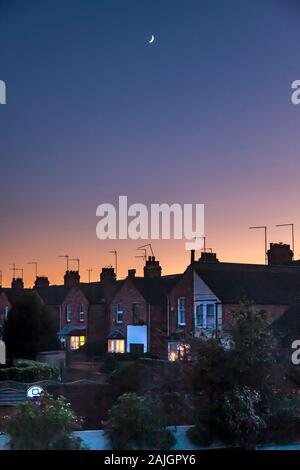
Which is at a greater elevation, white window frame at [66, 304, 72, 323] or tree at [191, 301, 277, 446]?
white window frame at [66, 304, 72, 323]

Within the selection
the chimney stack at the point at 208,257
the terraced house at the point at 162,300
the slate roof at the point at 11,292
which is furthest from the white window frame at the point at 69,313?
the chimney stack at the point at 208,257

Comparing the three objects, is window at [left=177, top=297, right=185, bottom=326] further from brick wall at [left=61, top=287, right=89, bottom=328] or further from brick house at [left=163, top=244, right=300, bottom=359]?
brick wall at [left=61, top=287, right=89, bottom=328]

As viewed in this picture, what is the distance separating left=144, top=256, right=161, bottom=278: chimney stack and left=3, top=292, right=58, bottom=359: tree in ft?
22.2

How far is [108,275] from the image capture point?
41719mm

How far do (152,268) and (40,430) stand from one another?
90.4ft

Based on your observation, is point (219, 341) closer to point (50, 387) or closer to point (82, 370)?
point (50, 387)

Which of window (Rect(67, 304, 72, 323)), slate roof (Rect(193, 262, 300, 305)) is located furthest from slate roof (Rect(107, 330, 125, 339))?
slate roof (Rect(193, 262, 300, 305))

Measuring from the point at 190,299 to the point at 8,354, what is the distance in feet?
29.8

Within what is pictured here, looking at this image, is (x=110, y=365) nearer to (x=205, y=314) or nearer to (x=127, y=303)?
(x=205, y=314)

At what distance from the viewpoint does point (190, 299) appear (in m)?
30.9

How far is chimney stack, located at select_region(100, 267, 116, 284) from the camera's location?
41.3m

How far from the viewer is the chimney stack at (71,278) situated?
45672mm

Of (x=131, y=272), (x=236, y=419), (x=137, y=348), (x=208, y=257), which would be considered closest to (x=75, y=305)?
(x=131, y=272)
